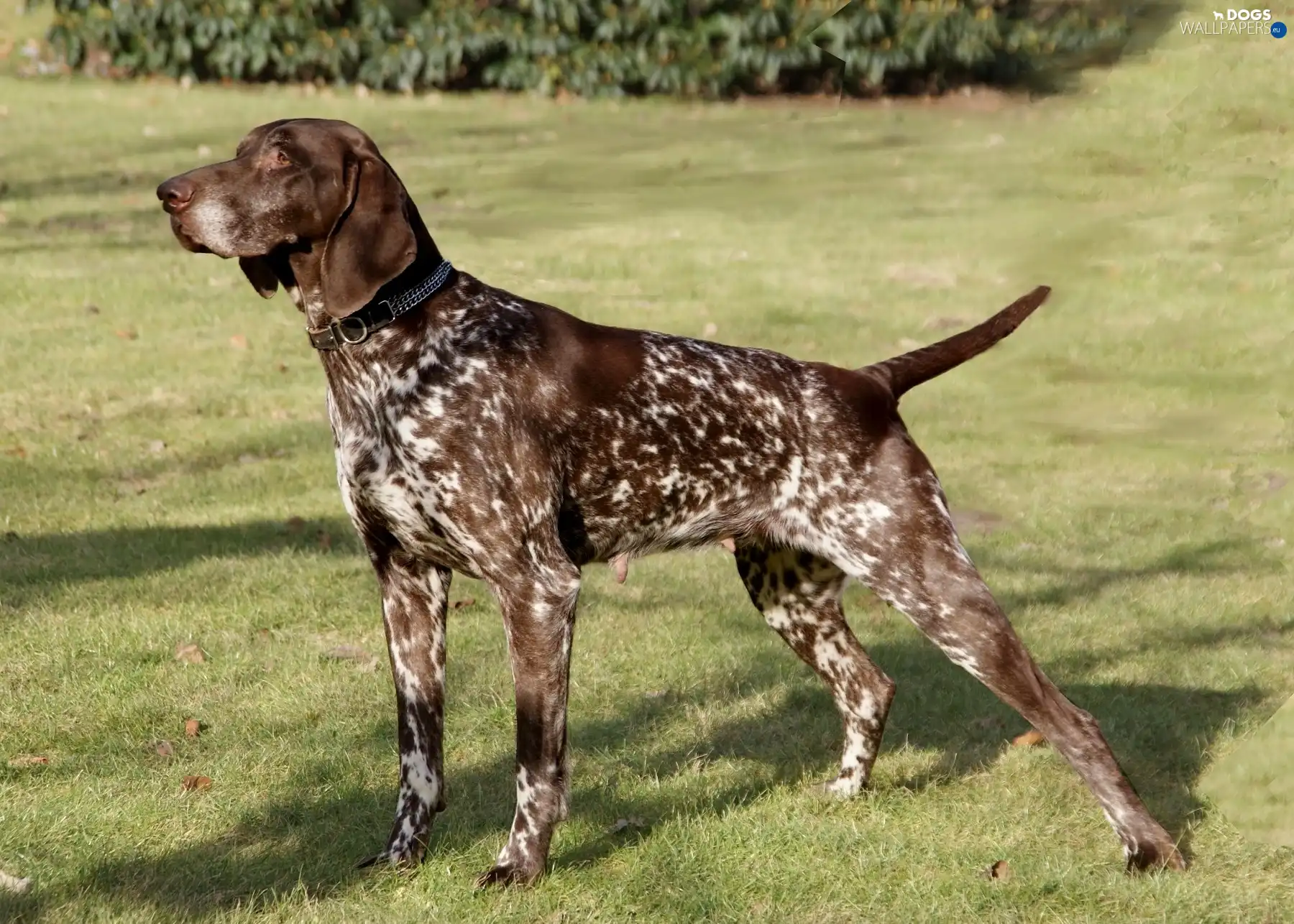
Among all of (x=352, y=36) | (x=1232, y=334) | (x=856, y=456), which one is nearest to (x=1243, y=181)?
(x=1232, y=334)

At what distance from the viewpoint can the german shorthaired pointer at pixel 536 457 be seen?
15.0 feet

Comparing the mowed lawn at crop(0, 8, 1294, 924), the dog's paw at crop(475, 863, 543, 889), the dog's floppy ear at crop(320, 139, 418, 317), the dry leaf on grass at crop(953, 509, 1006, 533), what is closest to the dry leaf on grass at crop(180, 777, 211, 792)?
the mowed lawn at crop(0, 8, 1294, 924)

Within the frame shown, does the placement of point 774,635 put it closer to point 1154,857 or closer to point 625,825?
point 625,825

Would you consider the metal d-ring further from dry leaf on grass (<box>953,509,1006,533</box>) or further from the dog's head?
dry leaf on grass (<box>953,509,1006,533</box>)

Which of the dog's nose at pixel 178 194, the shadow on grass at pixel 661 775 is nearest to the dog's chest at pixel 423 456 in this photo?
the dog's nose at pixel 178 194

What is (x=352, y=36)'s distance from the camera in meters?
20.2

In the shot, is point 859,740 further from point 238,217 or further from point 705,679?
point 238,217

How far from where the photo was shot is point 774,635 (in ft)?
23.7

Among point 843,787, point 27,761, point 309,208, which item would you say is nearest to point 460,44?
point 27,761

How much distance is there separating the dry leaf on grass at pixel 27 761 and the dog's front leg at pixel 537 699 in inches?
68.9

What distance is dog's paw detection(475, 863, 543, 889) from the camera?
4.66 m

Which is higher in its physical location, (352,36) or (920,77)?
(920,77)

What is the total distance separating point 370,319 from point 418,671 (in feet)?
3.67

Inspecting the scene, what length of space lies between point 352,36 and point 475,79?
5.48 feet
